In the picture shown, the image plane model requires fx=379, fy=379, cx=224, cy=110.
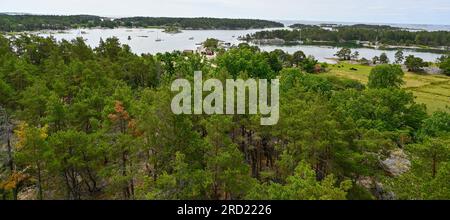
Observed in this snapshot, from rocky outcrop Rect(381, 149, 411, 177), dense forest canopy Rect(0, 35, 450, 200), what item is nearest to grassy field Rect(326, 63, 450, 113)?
rocky outcrop Rect(381, 149, 411, 177)

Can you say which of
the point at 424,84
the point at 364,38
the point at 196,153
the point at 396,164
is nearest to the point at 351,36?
the point at 364,38

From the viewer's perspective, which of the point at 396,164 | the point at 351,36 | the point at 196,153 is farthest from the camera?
the point at 351,36

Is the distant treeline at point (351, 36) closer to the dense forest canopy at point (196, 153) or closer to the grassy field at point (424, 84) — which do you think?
the grassy field at point (424, 84)

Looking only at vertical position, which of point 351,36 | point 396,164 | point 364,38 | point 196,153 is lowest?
point 396,164

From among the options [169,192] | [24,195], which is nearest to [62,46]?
[24,195]

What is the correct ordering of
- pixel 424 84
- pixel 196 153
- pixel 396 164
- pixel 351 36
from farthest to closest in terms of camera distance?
pixel 351 36 → pixel 424 84 → pixel 396 164 → pixel 196 153

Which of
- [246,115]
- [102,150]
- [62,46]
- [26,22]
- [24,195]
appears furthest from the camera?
[26,22]

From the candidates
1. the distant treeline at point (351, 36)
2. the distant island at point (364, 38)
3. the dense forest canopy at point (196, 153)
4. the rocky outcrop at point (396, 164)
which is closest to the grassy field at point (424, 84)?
the rocky outcrop at point (396, 164)

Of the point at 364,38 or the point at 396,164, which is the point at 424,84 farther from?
the point at 364,38
